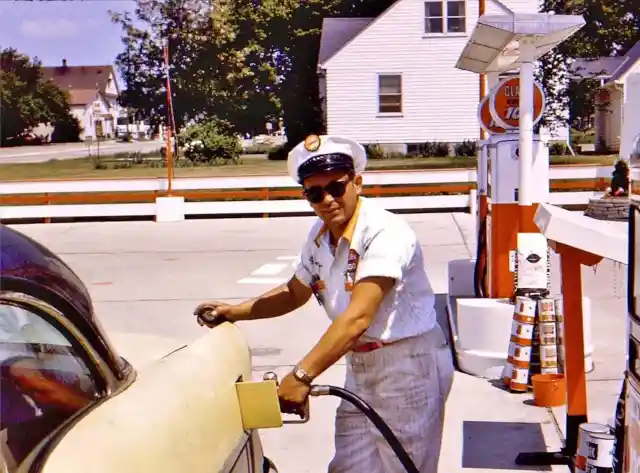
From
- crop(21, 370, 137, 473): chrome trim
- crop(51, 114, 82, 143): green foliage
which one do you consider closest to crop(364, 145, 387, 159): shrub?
crop(51, 114, 82, 143): green foliage

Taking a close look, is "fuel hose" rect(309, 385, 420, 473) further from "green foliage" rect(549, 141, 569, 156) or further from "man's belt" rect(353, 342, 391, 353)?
"green foliage" rect(549, 141, 569, 156)

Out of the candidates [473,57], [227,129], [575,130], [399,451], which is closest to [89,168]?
[227,129]

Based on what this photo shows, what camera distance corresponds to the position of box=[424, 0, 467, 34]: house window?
2836 centimetres

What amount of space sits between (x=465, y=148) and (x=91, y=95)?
15.0 m

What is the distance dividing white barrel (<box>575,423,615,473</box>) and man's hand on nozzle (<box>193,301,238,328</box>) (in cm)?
140

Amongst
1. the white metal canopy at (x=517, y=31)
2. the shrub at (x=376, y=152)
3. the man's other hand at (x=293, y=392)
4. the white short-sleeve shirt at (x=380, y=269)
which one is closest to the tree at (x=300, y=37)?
the shrub at (x=376, y=152)

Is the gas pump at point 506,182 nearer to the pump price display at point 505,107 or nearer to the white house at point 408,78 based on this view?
Result: the pump price display at point 505,107

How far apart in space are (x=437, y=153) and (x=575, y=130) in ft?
28.1

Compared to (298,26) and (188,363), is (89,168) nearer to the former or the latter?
(298,26)

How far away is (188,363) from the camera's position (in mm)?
2553

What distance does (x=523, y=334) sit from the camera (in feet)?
18.4

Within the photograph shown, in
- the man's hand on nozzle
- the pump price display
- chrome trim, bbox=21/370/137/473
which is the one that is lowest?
chrome trim, bbox=21/370/137/473

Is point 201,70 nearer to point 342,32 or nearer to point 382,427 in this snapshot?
point 342,32

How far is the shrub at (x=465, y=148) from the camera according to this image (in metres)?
28.5
